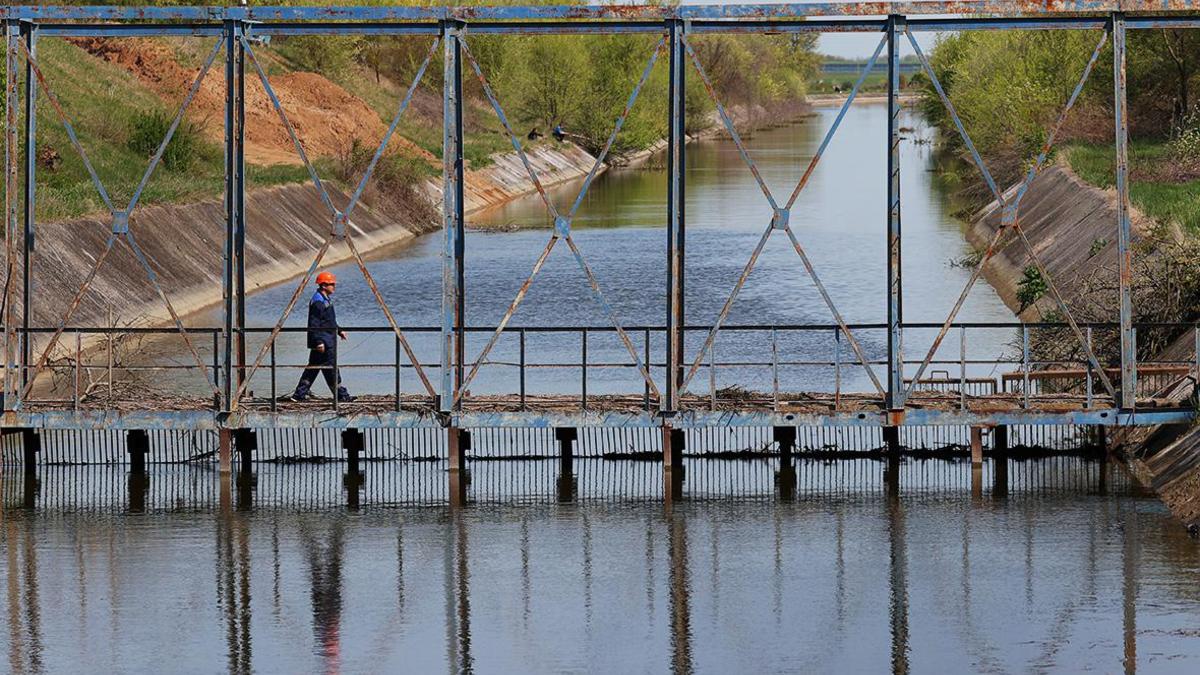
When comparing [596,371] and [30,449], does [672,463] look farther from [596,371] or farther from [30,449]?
[596,371]

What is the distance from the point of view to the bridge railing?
89.2 ft

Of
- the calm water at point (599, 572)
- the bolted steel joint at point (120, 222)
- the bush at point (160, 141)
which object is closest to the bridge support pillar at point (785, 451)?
the calm water at point (599, 572)

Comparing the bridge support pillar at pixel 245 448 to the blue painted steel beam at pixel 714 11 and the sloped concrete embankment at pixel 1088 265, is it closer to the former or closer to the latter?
the blue painted steel beam at pixel 714 11

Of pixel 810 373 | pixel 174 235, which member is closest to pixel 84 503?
pixel 810 373

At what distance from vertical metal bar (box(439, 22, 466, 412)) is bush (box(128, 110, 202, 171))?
34148 mm

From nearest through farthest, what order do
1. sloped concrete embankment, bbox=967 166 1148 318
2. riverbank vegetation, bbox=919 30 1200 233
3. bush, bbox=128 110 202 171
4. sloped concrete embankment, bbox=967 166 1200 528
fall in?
1. sloped concrete embankment, bbox=967 166 1200 528
2. sloped concrete embankment, bbox=967 166 1148 318
3. bush, bbox=128 110 202 171
4. riverbank vegetation, bbox=919 30 1200 233

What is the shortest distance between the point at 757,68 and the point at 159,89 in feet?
307

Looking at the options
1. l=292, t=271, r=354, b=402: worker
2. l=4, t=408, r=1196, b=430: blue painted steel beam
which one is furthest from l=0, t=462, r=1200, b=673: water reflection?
l=292, t=271, r=354, b=402: worker

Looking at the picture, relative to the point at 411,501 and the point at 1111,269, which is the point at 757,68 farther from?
A: the point at 411,501

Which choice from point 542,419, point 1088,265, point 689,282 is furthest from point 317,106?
point 542,419

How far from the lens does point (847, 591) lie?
2197cm

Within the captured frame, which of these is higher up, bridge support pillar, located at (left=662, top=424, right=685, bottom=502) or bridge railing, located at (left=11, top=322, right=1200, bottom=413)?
bridge railing, located at (left=11, top=322, right=1200, bottom=413)

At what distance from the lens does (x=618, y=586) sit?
22.2 m

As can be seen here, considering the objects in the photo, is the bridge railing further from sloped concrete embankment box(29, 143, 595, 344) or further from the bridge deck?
sloped concrete embankment box(29, 143, 595, 344)
